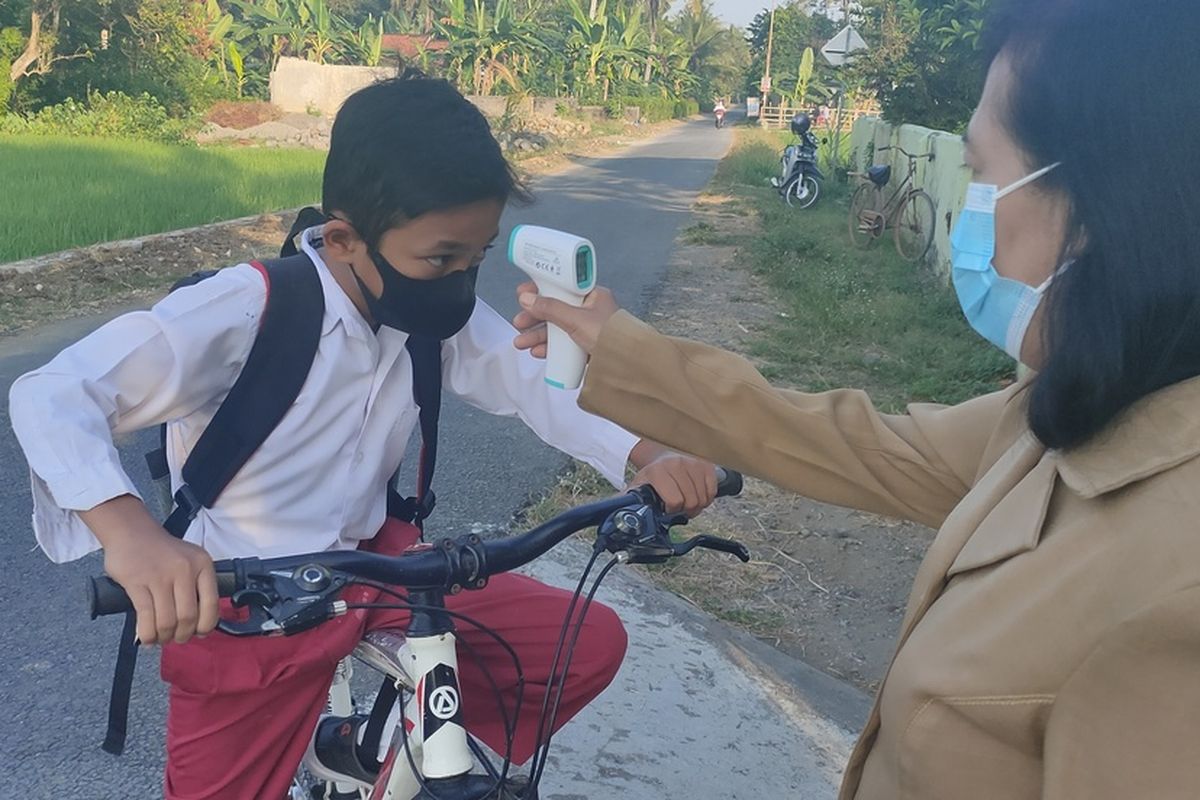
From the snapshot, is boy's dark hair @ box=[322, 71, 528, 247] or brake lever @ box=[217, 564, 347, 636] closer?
brake lever @ box=[217, 564, 347, 636]

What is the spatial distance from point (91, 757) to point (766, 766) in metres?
1.71

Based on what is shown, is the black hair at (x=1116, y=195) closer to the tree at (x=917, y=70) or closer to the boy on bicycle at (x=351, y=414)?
the boy on bicycle at (x=351, y=414)

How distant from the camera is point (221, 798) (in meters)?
1.65

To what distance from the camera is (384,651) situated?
1552mm

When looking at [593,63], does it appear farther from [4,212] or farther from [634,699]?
[634,699]

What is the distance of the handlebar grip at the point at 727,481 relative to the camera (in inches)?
66.6

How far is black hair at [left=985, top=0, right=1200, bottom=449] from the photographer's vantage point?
39.4 inches

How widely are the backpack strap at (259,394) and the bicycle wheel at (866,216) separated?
10610 millimetres

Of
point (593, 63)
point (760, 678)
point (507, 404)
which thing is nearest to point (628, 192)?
point (760, 678)

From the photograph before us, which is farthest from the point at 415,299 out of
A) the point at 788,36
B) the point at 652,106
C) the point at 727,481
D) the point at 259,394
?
the point at 788,36

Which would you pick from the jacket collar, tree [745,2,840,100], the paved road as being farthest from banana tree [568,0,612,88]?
the jacket collar

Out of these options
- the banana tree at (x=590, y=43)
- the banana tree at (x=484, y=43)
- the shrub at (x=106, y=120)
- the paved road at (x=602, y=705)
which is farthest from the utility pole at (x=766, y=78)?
the paved road at (x=602, y=705)

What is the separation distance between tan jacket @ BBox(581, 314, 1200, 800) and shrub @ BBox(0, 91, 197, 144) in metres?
19.0

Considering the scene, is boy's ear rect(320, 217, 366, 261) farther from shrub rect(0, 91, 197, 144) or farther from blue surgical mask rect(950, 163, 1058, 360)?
shrub rect(0, 91, 197, 144)
